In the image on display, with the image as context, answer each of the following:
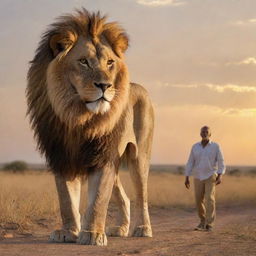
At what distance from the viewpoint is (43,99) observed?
6.79 m

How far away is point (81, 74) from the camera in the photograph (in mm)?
6406

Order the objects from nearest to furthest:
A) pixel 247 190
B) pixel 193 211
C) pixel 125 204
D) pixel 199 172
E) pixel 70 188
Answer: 1. pixel 70 188
2. pixel 125 204
3. pixel 199 172
4. pixel 193 211
5. pixel 247 190

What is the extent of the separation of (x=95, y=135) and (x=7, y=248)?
59.8 inches

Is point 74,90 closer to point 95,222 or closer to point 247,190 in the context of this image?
point 95,222

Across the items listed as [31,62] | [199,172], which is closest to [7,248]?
[31,62]

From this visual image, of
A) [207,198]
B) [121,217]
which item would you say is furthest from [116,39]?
[207,198]

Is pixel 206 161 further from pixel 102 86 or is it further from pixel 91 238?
pixel 102 86

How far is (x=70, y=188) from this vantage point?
6992mm

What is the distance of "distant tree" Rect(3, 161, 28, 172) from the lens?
122 feet

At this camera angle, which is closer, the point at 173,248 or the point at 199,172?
the point at 173,248

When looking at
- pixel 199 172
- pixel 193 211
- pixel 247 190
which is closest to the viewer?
pixel 199 172

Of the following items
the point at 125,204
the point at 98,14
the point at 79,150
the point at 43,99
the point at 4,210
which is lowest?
the point at 4,210

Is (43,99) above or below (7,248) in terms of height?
above

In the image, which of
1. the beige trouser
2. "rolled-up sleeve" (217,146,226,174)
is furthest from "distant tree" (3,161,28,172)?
"rolled-up sleeve" (217,146,226,174)
